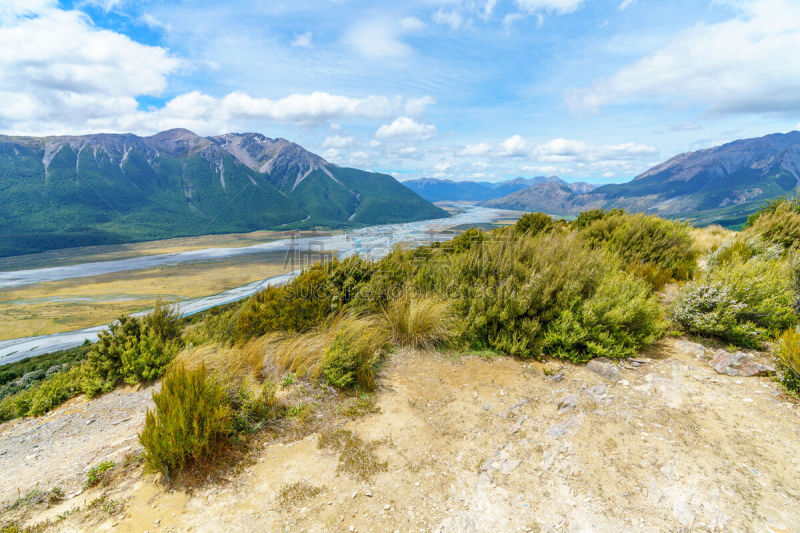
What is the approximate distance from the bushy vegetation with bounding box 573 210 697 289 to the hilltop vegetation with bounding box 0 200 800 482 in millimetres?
1451

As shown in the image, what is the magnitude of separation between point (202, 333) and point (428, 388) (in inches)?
238

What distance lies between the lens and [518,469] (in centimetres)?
313

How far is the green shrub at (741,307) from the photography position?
5.14m

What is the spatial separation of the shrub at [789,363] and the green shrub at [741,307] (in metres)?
1.22

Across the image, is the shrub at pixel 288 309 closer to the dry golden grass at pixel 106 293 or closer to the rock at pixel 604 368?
the rock at pixel 604 368

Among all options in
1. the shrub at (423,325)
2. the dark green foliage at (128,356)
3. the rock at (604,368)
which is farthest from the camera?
the dark green foliage at (128,356)

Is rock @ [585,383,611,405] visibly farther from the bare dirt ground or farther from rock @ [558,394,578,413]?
rock @ [558,394,578,413]

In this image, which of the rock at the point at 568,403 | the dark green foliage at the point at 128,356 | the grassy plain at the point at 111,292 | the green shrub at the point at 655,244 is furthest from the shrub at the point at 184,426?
the grassy plain at the point at 111,292

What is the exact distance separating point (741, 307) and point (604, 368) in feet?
8.28

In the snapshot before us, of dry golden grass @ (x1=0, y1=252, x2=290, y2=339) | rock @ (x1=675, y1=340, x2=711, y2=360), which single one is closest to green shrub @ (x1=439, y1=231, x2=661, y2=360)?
rock @ (x1=675, y1=340, x2=711, y2=360)

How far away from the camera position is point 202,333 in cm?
787

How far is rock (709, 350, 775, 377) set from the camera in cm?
423

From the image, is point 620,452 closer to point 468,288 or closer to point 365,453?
point 365,453

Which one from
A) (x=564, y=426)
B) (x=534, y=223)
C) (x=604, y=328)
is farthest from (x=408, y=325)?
(x=534, y=223)
